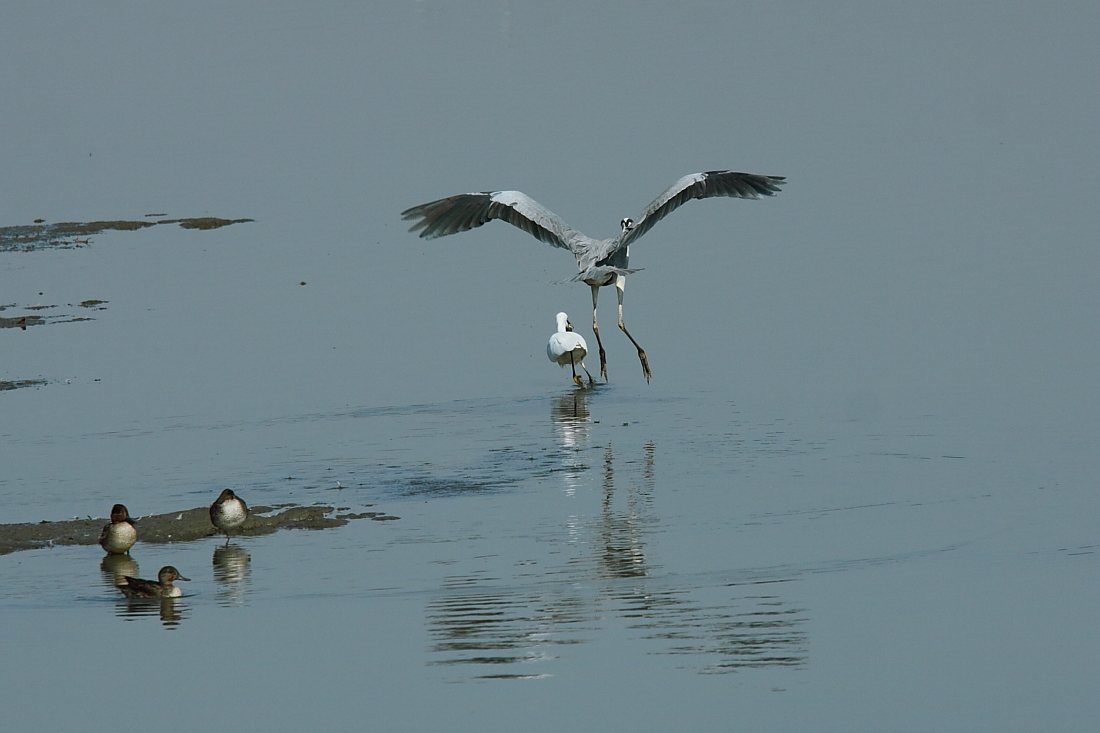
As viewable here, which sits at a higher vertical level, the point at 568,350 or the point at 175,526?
the point at 568,350

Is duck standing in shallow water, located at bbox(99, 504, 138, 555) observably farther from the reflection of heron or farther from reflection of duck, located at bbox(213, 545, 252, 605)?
the reflection of heron

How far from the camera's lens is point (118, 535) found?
9.69 m

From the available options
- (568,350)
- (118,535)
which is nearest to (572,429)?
(568,350)

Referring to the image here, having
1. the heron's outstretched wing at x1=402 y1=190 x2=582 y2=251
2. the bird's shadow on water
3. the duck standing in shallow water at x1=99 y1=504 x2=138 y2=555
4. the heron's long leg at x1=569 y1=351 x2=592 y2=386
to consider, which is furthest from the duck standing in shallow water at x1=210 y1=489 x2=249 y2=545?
the heron's outstretched wing at x1=402 y1=190 x2=582 y2=251

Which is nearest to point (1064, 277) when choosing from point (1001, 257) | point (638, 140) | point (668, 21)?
point (1001, 257)

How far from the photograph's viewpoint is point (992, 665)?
23.4 ft

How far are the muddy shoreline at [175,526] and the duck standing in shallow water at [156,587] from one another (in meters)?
1.37

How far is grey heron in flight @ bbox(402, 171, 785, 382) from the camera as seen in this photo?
1490cm

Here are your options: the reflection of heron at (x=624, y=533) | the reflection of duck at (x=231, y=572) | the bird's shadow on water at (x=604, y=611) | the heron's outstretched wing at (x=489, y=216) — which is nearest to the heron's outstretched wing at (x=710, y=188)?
the heron's outstretched wing at (x=489, y=216)

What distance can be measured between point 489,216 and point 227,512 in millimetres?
6932

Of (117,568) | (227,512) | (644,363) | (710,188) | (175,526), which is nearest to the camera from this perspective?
(117,568)

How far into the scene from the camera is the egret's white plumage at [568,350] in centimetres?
1536

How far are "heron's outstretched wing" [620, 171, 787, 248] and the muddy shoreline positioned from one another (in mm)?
5369

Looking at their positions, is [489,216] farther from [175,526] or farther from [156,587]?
[156,587]
